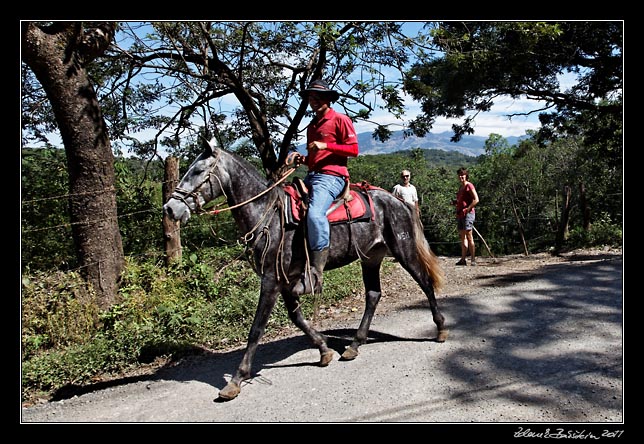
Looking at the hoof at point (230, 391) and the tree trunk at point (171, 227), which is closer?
the hoof at point (230, 391)

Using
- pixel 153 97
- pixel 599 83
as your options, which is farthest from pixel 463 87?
pixel 153 97

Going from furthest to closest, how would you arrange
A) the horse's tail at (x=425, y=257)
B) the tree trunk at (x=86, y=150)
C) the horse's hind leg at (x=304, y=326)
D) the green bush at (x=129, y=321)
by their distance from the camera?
the tree trunk at (x=86, y=150)
the horse's tail at (x=425, y=257)
the green bush at (x=129, y=321)
the horse's hind leg at (x=304, y=326)

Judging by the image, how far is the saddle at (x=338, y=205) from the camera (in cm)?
461

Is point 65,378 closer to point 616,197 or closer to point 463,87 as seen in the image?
point 463,87

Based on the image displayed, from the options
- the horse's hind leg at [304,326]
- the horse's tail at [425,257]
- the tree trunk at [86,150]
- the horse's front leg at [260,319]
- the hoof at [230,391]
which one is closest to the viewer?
the hoof at [230,391]

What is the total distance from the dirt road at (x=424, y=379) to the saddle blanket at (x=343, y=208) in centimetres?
153

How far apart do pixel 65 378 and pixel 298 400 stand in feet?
8.81

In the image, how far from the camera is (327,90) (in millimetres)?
4555

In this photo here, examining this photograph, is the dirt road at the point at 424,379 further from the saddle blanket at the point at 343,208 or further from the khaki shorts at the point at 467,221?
the khaki shorts at the point at 467,221

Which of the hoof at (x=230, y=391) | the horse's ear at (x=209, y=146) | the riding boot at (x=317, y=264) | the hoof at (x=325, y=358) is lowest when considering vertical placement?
the hoof at (x=230, y=391)

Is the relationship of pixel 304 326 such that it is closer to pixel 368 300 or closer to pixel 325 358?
pixel 325 358

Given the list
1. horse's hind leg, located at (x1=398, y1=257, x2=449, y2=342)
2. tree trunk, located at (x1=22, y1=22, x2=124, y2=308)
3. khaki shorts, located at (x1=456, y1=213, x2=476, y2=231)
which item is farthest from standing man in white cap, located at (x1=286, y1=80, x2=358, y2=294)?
khaki shorts, located at (x1=456, y1=213, x2=476, y2=231)

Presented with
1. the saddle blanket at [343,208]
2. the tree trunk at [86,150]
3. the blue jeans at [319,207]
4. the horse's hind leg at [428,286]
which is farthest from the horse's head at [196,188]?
the tree trunk at [86,150]

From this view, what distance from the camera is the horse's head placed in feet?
13.3
